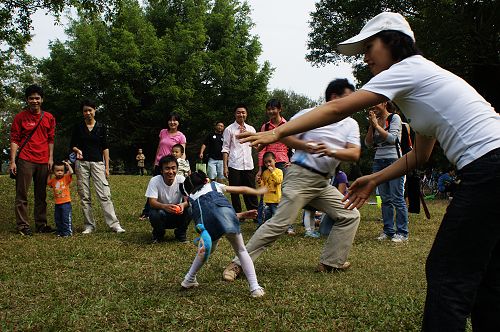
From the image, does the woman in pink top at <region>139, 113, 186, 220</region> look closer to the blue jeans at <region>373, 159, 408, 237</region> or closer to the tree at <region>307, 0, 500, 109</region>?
the blue jeans at <region>373, 159, 408, 237</region>

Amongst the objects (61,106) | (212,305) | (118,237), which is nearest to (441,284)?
(212,305)

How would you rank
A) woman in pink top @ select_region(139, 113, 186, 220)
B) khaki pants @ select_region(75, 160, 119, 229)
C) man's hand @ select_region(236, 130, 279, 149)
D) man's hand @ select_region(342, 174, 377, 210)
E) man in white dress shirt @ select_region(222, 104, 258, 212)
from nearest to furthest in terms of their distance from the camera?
man's hand @ select_region(236, 130, 279, 149)
man's hand @ select_region(342, 174, 377, 210)
khaki pants @ select_region(75, 160, 119, 229)
woman in pink top @ select_region(139, 113, 186, 220)
man in white dress shirt @ select_region(222, 104, 258, 212)

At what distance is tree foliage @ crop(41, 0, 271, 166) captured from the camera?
111 ft

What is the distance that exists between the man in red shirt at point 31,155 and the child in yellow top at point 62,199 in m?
0.25

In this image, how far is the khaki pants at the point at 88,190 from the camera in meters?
8.23

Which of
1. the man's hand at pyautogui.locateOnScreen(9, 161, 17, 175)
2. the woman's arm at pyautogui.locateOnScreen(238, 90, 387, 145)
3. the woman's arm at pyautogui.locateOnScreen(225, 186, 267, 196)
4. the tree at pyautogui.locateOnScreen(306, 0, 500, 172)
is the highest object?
the tree at pyautogui.locateOnScreen(306, 0, 500, 172)

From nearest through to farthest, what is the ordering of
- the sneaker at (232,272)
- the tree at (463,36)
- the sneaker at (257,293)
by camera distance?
1. the sneaker at (257,293)
2. the sneaker at (232,272)
3. the tree at (463,36)

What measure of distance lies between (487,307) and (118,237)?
238 inches

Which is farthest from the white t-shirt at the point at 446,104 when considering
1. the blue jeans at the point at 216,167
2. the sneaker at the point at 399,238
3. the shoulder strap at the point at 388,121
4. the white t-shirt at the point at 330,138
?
the blue jeans at the point at 216,167

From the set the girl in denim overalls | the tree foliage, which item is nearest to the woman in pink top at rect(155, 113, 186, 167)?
the girl in denim overalls

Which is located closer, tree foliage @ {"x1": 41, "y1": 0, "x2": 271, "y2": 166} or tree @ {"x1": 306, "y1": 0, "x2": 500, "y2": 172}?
tree @ {"x1": 306, "y1": 0, "x2": 500, "y2": 172}

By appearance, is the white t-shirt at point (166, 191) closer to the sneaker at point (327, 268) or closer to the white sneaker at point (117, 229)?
the white sneaker at point (117, 229)

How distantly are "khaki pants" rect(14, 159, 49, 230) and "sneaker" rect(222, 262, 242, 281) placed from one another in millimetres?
4520

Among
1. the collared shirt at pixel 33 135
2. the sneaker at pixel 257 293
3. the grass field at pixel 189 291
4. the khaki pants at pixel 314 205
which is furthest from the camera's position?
the collared shirt at pixel 33 135
